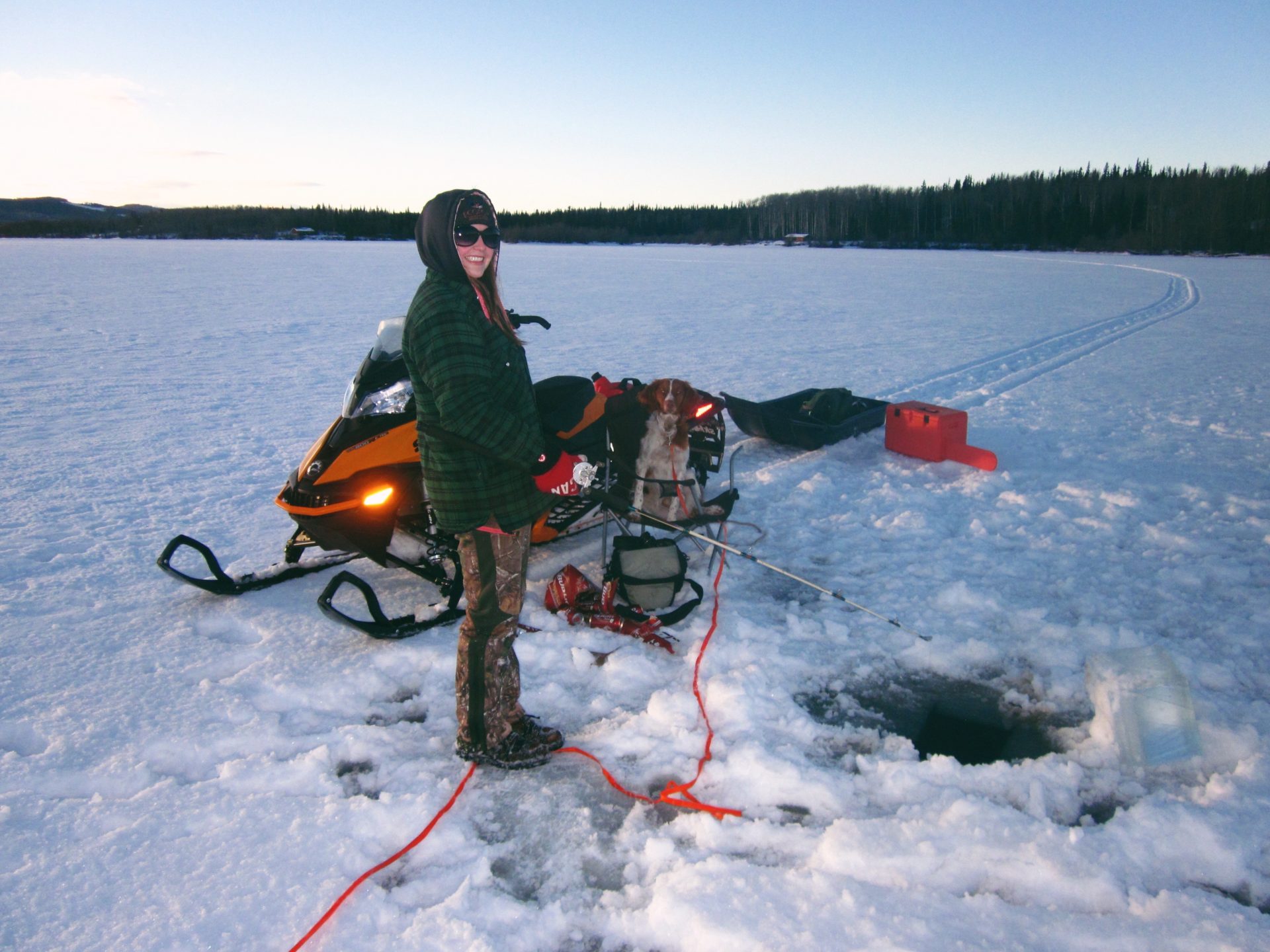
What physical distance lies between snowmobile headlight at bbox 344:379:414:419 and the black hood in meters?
1.30

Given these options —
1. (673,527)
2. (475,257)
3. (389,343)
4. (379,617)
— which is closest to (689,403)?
(673,527)

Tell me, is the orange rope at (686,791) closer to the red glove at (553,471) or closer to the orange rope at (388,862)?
the orange rope at (388,862)

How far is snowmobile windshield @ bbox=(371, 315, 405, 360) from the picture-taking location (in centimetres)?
343

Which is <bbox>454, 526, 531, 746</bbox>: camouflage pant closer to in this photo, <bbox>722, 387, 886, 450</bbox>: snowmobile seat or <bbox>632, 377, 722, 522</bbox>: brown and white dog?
<bbox>632, 377, 722, 522</bbox>: brown and white dog

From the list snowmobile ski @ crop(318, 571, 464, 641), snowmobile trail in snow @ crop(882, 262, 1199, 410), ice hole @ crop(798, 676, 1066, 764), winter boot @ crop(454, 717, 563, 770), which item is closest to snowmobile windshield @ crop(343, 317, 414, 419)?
snowmobile ski @ crop(318, 571, 464, 641)

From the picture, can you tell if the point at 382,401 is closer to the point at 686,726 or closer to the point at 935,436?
the point at 686,726

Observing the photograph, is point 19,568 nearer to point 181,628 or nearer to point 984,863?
point 181,628

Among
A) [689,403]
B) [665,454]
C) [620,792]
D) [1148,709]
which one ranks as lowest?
[620,792]

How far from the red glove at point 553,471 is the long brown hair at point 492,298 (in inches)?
13.9

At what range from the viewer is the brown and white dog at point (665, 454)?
13.6ft

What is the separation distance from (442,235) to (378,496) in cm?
146

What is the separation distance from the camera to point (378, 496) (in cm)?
324

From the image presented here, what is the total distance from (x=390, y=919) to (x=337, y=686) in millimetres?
1095

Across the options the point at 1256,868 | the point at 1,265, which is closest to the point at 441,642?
the point at 1256,868
